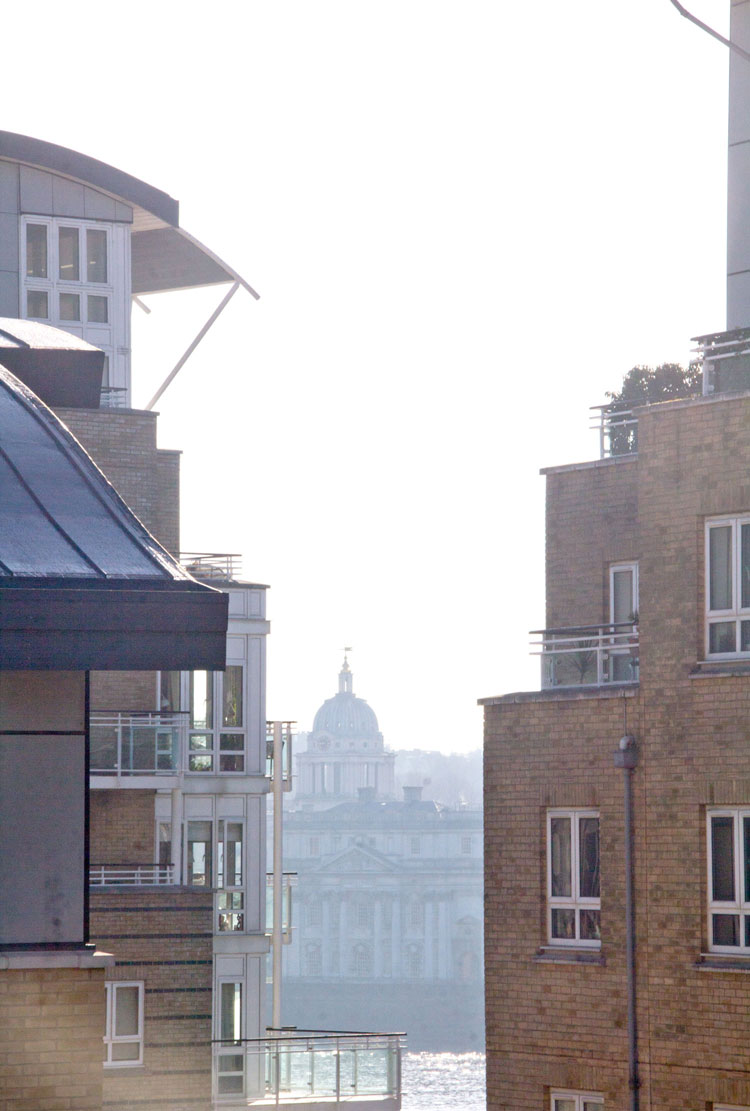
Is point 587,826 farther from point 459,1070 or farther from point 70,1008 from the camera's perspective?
point 459,1070

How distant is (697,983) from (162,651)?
8.51 metres

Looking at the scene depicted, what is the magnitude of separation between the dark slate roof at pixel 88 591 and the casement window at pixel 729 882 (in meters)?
7.87

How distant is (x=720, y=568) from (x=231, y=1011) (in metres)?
16.2

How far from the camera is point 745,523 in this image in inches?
786

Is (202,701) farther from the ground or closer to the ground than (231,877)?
farther from the ground

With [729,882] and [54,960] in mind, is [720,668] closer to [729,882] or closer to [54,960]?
[729,882]

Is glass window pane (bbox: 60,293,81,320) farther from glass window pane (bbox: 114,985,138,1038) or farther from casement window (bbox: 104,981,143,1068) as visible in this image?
glass window pane (bbox: 114,985,138,1038)

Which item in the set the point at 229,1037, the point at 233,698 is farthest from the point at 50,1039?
the point at 233,698

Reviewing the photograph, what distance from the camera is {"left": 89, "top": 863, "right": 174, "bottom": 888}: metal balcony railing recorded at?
29.4 meters

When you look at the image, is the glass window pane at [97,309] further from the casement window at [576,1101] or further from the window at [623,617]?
the casement window at [576,1101]

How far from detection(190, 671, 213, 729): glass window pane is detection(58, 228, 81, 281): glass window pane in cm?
719

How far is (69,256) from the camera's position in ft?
111

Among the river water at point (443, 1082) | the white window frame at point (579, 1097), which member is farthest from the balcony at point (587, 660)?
the river water at point (443, 1082)

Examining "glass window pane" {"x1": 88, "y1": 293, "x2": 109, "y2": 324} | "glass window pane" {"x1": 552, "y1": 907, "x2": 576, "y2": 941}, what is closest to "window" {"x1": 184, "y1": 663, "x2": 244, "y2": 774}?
"glass window pane" {"x1": 88, "y1": 293, "x2": 109, "y2": 324}
